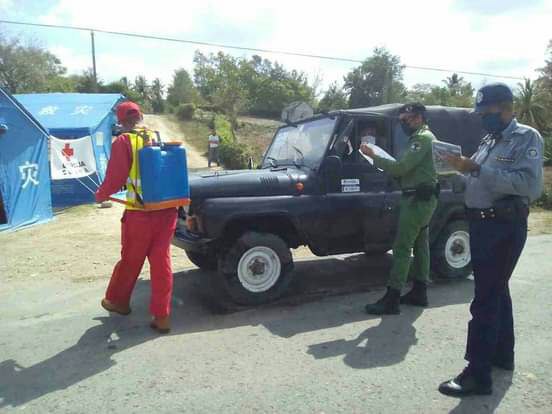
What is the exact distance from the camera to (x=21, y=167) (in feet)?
33.1

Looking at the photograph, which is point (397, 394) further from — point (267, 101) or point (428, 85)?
point (428, 85)

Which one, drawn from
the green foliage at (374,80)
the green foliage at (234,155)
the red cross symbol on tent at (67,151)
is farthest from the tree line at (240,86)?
the red cross symbol on tent at (67,151)

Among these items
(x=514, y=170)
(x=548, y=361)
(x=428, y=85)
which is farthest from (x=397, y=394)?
(x=428, y=85)

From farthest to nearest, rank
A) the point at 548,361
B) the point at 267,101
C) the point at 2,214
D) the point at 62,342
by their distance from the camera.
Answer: the point at 267,101, the point at 2,214, the point at 62,342, the point at 548,361

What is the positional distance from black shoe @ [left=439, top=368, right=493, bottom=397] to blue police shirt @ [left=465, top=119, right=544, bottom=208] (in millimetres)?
1156

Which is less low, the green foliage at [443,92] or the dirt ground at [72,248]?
the green foliage at [443,92]

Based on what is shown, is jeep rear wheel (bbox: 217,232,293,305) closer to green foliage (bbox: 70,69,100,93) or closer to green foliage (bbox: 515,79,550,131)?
green foliage (bbox: 515,79,550,131)

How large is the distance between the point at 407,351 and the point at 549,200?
11.6 metres

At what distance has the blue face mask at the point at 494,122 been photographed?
3.04m

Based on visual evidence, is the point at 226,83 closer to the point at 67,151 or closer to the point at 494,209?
the point at 67,151

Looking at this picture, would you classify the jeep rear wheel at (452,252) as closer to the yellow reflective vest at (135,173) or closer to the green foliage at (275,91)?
the yellow reflective vest at (135,173)

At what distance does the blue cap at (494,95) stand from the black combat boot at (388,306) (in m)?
2.17

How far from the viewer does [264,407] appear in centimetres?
298

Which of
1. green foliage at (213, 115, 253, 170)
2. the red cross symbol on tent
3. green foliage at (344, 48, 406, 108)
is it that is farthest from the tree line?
the red cross symbol on tent
